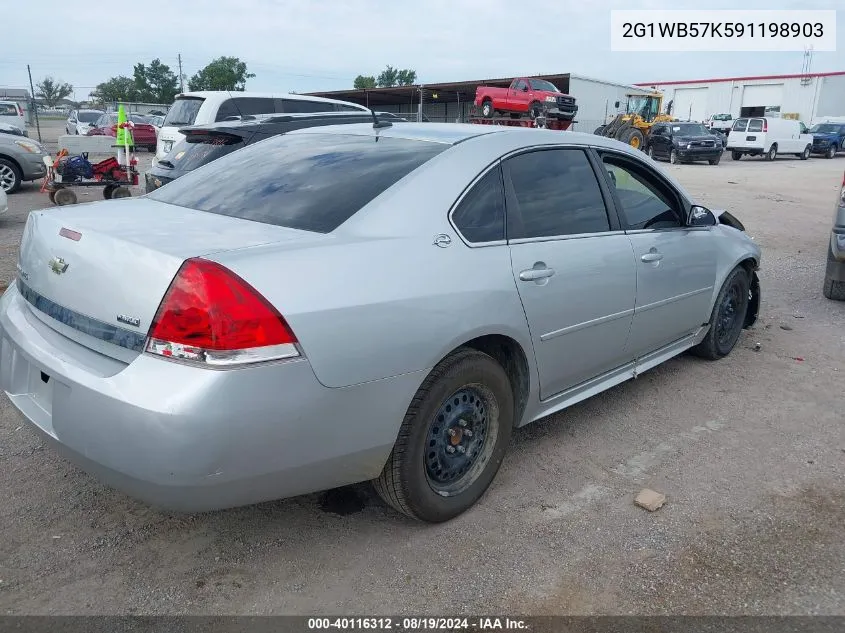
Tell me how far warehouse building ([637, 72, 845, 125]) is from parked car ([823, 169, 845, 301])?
49607 millimetres

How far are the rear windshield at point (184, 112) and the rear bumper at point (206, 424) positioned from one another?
29.3ft

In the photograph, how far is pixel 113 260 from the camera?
2.29 metres

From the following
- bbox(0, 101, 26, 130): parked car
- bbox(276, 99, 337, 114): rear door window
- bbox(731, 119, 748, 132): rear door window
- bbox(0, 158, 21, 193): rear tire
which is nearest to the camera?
bbox(276, 99, 337, 114): rear door window

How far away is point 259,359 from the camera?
6.89 feet

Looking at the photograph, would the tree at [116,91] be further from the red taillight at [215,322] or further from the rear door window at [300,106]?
the red taillight at [215,322]

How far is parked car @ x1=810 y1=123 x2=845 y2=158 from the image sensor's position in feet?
106

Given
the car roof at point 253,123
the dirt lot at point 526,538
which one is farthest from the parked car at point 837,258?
the car roof at point 253,123

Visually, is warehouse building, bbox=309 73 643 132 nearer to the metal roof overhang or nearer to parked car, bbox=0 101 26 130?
the metal roof overhang

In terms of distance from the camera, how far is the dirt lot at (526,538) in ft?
7.92

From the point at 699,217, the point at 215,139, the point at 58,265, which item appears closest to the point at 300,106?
the point at 215,139

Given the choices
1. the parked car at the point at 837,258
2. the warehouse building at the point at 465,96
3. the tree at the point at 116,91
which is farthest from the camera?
the tree at the point at 116,91

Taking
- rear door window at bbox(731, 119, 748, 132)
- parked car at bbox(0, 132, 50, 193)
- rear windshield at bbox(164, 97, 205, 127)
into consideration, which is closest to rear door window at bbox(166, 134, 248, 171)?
rear windshield at bbox(164, 97, 205, 127)

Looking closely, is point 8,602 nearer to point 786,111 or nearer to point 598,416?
point 598,416

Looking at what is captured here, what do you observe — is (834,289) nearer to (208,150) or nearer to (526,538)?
(526,538)
